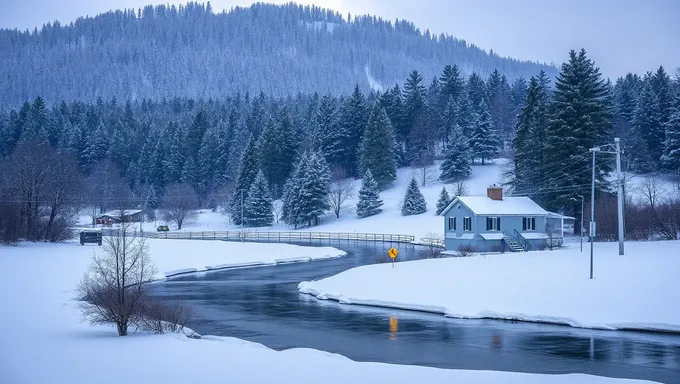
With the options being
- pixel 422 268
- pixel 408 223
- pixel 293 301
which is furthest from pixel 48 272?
pixel 408 223

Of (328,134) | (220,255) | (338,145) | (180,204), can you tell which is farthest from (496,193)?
(180,204)

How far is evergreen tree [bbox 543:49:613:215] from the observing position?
205 ft

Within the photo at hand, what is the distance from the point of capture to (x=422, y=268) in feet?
149

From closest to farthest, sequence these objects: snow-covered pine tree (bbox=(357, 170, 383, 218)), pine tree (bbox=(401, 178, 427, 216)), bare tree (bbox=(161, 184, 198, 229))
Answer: pine tree (bbox=(401, 178, 427, 216)), snow-covered pine tree (bbox=(357, 170, 383, 218)), bare tree (bbox=(161, 184, 198, 229))

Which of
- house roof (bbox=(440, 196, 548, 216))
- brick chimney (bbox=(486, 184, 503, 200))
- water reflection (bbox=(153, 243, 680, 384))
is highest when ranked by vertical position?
brick chimney (bbox=(486, 184, 503, 200))

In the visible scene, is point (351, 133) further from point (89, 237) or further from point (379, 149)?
point (89, 237)

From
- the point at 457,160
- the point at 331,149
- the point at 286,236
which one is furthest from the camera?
the point at 331,149

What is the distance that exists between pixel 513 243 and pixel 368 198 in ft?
137

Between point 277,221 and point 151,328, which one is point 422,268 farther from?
point 277,221

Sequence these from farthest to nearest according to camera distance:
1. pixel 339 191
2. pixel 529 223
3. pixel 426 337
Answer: pixel 339 191
pixel 529 223
pixel 426 337

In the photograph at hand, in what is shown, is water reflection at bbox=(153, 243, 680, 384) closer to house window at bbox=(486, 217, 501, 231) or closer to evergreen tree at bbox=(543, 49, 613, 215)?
house window at bbox=(486, 217, 501, 231)

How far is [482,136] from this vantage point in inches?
4439

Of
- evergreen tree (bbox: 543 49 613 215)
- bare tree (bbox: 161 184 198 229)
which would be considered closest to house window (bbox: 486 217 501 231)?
evergreen tree (bbox: 543 49 613 215)

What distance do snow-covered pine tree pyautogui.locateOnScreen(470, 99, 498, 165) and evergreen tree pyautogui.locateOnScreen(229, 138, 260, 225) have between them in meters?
35.0
